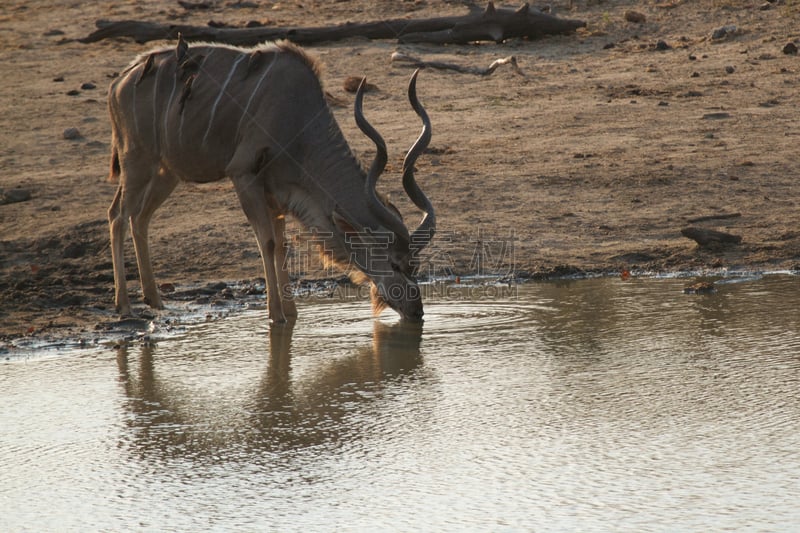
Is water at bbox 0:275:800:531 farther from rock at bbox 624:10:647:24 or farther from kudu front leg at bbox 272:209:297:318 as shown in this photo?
rock at bbox 624:10:647:24

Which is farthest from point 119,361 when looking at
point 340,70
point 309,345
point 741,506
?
point 340,70

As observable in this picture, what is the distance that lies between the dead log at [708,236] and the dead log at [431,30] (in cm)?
626

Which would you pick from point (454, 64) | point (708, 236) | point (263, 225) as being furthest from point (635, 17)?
point (263, 225)

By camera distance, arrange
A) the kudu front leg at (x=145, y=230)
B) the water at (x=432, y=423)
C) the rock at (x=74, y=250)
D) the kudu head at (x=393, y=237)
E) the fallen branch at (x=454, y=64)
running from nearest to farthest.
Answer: the water at (x=432, y=423), the kudu head at (x=393, y=237), the kudu front leg at (x=145, y=230), the rock at (x=74, y=250), the fallen branch at (x=454, y=64)

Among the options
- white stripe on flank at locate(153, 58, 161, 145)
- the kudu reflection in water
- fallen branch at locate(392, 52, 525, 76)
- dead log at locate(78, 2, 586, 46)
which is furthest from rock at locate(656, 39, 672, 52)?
the kudu reflection in water

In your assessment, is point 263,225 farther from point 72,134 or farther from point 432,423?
point 72,134

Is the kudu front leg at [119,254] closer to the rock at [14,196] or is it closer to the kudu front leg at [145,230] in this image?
the kudu front leg at [145,230]

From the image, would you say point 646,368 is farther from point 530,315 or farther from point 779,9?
point 779,9

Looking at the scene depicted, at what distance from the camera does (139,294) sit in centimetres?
732

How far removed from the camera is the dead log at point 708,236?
7664mm

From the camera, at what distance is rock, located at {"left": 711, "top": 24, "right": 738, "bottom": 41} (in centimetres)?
1280

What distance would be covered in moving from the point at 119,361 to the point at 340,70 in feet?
24.1

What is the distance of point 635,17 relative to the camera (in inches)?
537

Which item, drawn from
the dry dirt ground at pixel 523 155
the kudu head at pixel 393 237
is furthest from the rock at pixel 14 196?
the kudu head at pixel 393 237
